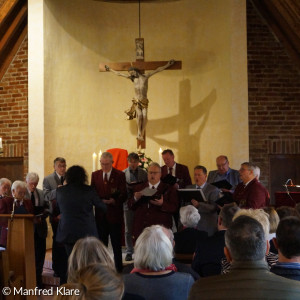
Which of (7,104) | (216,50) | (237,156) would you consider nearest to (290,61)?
(216,50)

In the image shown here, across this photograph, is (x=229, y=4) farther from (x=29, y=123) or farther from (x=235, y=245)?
(x=235, y=245)

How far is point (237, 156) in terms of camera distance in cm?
852

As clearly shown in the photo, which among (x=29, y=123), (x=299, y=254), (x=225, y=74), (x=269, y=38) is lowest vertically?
(x=299, y=254)

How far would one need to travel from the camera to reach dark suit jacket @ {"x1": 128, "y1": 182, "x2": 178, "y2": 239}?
20.7ft

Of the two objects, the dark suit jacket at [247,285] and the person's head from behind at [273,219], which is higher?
the person's head from behind at [273,219]

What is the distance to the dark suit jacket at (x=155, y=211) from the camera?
6.32 m

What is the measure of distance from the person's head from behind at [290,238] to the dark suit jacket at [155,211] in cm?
360

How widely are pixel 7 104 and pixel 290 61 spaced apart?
4731 millimetres

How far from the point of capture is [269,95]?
9.13 meters

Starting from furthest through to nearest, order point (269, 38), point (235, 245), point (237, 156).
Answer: point (269, 38) → point (237, 156) → point (235, 245)

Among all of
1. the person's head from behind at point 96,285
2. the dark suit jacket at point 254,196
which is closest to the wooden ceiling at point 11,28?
Result: the dark suit jacket at point 254,196

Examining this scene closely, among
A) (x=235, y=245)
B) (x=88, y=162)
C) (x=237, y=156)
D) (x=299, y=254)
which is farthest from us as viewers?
(x=88, y=162)

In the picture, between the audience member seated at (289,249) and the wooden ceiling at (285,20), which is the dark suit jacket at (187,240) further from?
the wooden ceiling at (285,20)

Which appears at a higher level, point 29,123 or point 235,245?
point 29,123
